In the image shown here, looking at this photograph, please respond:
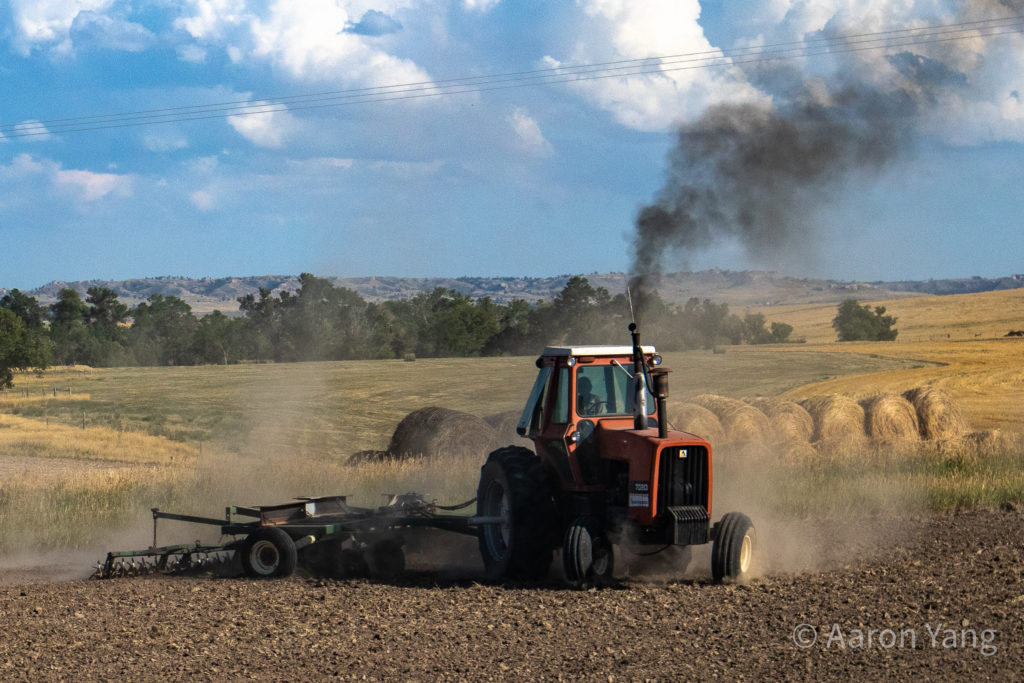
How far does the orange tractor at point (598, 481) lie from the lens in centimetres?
1006

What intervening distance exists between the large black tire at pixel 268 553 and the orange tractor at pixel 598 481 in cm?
201

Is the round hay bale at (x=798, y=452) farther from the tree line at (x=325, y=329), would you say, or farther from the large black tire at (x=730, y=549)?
the large black tire at (x=730, y=549)

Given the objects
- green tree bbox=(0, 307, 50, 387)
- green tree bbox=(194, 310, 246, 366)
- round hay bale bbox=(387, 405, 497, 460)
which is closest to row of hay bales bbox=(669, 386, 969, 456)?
round hay bale bbox=(387, 405, 497, 460)

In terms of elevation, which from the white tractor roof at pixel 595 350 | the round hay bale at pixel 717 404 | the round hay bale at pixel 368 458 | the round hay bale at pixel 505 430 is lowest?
the round hay bale at pixel 368 458

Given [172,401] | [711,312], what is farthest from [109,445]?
[711,312]

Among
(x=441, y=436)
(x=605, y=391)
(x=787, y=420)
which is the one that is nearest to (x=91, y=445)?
→ (x=441, y=436)

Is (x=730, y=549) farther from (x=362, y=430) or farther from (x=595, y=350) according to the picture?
(x=362, y=430)

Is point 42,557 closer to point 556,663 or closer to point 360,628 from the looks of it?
point 360,628

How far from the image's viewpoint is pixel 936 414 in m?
24.5

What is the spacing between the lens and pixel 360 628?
897cm

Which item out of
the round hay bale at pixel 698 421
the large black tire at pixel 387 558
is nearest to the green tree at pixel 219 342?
the round hay bale at pixel 698 421

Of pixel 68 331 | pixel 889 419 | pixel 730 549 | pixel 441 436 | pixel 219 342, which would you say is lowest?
pixel 730 549

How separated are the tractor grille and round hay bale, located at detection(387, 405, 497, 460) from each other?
8.95 meters

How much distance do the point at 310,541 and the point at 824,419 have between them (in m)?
14.4
